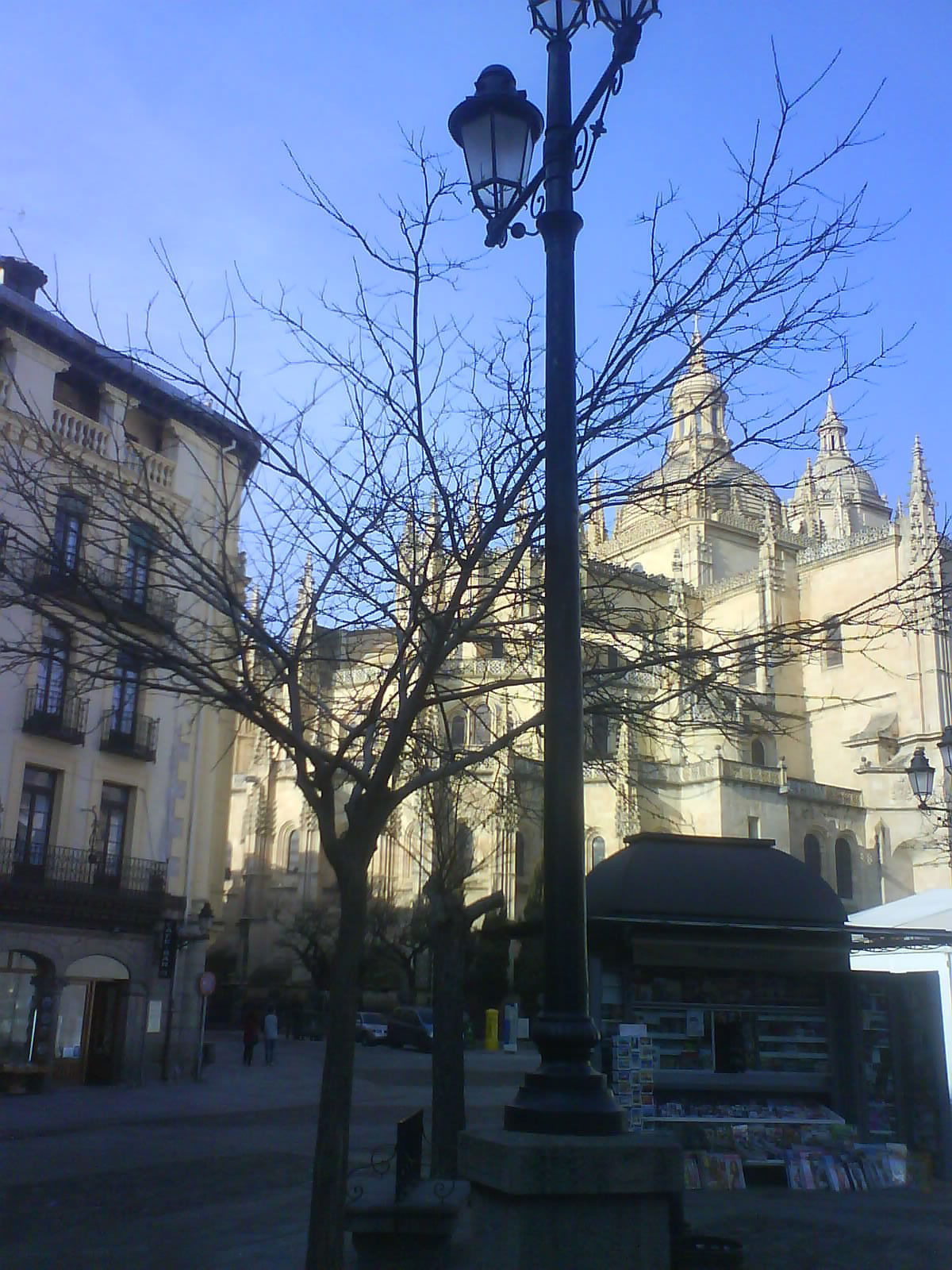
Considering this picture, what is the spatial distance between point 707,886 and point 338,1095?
17.9ft

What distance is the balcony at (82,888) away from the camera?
2136 cm

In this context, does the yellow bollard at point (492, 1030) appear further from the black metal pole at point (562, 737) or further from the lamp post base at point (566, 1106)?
the lamp post base at point (566, 1106)

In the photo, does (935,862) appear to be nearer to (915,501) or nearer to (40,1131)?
(915,501)

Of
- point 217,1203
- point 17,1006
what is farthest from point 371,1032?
point 217,1203

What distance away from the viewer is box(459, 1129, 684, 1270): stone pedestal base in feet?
14.0

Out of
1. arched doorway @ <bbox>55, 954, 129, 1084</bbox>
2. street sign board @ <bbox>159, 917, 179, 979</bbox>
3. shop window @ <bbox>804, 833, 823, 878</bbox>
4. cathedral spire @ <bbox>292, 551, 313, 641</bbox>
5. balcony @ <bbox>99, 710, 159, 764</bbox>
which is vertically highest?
shop window @ <bbox>804, 833, 823, 878</bbox>

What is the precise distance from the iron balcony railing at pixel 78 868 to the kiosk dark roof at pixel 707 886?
44.1 ft

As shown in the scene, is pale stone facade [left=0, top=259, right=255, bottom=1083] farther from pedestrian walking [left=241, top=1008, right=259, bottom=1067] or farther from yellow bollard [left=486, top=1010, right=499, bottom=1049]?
yellow bollard [left=486, top=1010, right=499, bottom=1049]

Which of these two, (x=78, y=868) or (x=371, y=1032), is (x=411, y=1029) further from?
(x=78, y=868)

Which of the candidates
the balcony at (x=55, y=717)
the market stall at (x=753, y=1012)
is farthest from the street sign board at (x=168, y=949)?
the market stall at (x=753, y=1012)

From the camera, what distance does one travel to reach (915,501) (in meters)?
49.3

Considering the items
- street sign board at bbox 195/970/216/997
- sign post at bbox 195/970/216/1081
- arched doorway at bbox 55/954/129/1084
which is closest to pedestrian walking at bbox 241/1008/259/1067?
sign post at bbox 195/970/216/1081

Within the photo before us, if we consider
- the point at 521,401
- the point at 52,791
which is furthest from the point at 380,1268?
the point at 52,791

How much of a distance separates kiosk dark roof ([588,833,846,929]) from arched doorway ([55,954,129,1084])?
1448cm
